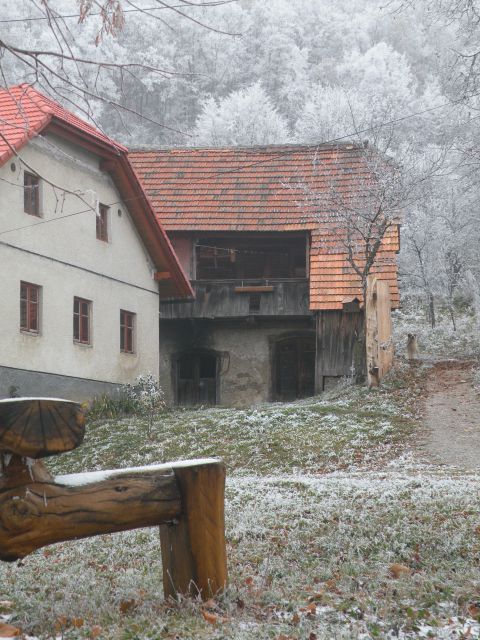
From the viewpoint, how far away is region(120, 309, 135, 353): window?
27031mm

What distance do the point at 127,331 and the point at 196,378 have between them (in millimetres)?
4679

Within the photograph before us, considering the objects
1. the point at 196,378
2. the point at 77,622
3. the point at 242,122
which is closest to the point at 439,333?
the point at 196,378

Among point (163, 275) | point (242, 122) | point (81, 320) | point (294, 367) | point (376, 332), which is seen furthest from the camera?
point (242, 122)

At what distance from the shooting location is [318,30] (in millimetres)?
98688

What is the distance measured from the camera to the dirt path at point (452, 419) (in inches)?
674

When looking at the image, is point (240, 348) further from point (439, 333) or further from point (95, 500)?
point (95, 500)

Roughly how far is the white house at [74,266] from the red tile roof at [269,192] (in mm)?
3103

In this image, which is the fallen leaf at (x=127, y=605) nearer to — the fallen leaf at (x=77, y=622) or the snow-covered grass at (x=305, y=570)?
the snow-covered grass at (x=305, y=570)

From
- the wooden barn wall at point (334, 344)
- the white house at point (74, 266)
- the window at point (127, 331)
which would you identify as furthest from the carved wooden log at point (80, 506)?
the wooden barn wall at point (334, 344)

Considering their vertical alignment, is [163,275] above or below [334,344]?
above

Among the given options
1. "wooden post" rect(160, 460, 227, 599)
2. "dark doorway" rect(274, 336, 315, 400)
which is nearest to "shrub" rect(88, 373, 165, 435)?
"dark doorway" rect(274, 336, 315, 400)


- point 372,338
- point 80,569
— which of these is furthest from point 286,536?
point 372,338

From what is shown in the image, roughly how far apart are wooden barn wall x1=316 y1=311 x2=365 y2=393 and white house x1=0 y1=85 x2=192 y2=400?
13.9 feet

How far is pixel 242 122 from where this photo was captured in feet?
228
